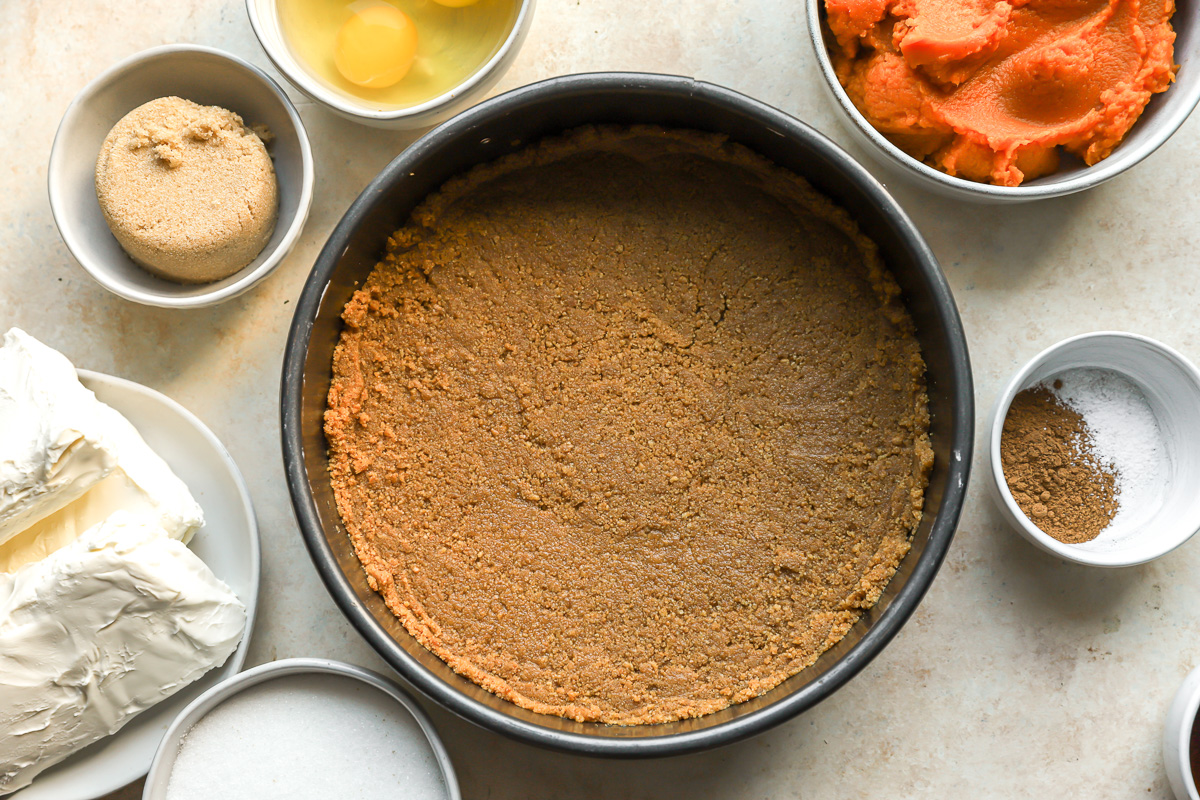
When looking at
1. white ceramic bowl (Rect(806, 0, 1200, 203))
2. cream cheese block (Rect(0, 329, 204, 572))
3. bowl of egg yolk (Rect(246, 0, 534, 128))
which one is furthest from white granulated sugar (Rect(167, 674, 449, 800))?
white ceramic bowl (Rect(806, 0, 1200, 203))

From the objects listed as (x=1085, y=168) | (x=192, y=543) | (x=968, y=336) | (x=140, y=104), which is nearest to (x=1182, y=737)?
(x=968, y=336)

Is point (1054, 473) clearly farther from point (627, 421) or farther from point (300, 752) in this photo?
point (300, 752)

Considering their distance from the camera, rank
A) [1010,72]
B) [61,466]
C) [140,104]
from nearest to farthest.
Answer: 1. [61,466]
2. [1010,72]
3. [140,104]

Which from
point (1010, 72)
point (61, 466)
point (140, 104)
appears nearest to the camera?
point (61, 466)

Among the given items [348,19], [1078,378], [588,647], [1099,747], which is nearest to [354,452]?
[588,647]

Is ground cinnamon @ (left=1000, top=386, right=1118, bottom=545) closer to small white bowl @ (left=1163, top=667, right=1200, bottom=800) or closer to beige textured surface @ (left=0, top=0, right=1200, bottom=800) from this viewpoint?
beige textured surface @ (left=0, top=0, right=1200, bottom=800)

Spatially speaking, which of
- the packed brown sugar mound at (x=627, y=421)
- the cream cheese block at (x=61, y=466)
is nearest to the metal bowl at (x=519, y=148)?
the packed brown sugar mound at (x=627, y=421)

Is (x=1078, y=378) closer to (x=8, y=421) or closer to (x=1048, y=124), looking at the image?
(x=1048, y=124)
